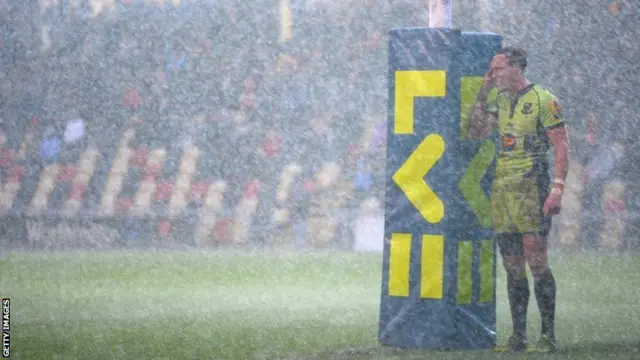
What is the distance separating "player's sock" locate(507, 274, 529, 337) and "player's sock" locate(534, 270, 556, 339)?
0.12m

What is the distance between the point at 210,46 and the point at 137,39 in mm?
1145

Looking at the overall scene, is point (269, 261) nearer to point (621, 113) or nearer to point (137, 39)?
point (621, 113)

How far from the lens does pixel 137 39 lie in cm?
1959

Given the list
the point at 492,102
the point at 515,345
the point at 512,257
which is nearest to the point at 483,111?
the point at 492,102

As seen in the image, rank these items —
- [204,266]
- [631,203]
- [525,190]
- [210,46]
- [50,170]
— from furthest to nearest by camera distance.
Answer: [210,46], [50,170], [631,203], [204,266], [525,190]

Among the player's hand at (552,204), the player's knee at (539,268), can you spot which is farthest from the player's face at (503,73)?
the player's knee at (539,268)

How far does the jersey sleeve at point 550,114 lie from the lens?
666cm

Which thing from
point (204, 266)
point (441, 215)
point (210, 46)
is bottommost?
point (204, 266)

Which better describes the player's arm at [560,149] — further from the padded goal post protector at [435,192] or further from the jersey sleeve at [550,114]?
the padded goal post protector at [435,192]

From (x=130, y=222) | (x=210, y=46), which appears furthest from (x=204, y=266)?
(x=210, y=46)

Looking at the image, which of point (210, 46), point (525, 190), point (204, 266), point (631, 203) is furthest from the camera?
point (210, 46)

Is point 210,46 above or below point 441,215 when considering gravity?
above

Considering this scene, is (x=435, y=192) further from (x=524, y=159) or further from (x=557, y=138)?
(x=557, y=138)

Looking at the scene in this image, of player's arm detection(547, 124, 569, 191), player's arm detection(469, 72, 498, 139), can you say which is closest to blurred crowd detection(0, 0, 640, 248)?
player's arm detection(469, 72, 498, 139)
